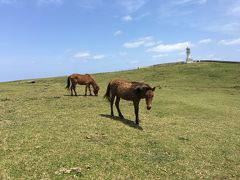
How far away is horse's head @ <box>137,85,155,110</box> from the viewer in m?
15.0

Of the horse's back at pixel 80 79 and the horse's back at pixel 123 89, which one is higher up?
the horse's back at pixel 80 79

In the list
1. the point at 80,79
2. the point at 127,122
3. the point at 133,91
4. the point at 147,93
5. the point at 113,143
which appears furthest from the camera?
the point at 80,79

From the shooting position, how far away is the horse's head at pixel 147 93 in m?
15.0

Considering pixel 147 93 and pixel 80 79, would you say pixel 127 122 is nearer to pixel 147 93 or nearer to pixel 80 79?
pixel 147 93

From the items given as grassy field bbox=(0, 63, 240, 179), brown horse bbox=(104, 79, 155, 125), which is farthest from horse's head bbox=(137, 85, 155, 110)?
grassy field bbox=(0, 63, 240, 179)

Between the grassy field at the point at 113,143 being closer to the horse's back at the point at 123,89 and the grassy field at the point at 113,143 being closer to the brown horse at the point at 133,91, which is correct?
the brown horse at the point at 133,91

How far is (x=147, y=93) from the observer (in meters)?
15.1

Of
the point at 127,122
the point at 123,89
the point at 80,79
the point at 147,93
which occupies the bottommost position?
the point at 127,122

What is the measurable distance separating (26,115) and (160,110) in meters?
9.26

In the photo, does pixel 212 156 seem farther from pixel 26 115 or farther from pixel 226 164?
pixel 26 115

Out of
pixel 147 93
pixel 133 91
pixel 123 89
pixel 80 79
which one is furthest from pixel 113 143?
pixel 80 79

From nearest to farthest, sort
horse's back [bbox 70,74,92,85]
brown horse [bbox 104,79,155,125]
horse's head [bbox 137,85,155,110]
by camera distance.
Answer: horse's head [bbox 137,85,155,110] → brown horse [bbox 104,79,155,125] → horse's back [bbox 70,74,92,85]

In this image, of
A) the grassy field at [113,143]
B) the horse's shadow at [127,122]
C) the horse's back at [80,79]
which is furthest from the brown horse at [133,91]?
the horse's back at [80,79]

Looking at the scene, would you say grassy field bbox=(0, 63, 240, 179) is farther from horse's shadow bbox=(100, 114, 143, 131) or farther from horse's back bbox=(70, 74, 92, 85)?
horse's back bbox=(70, 74, 92, 85)
